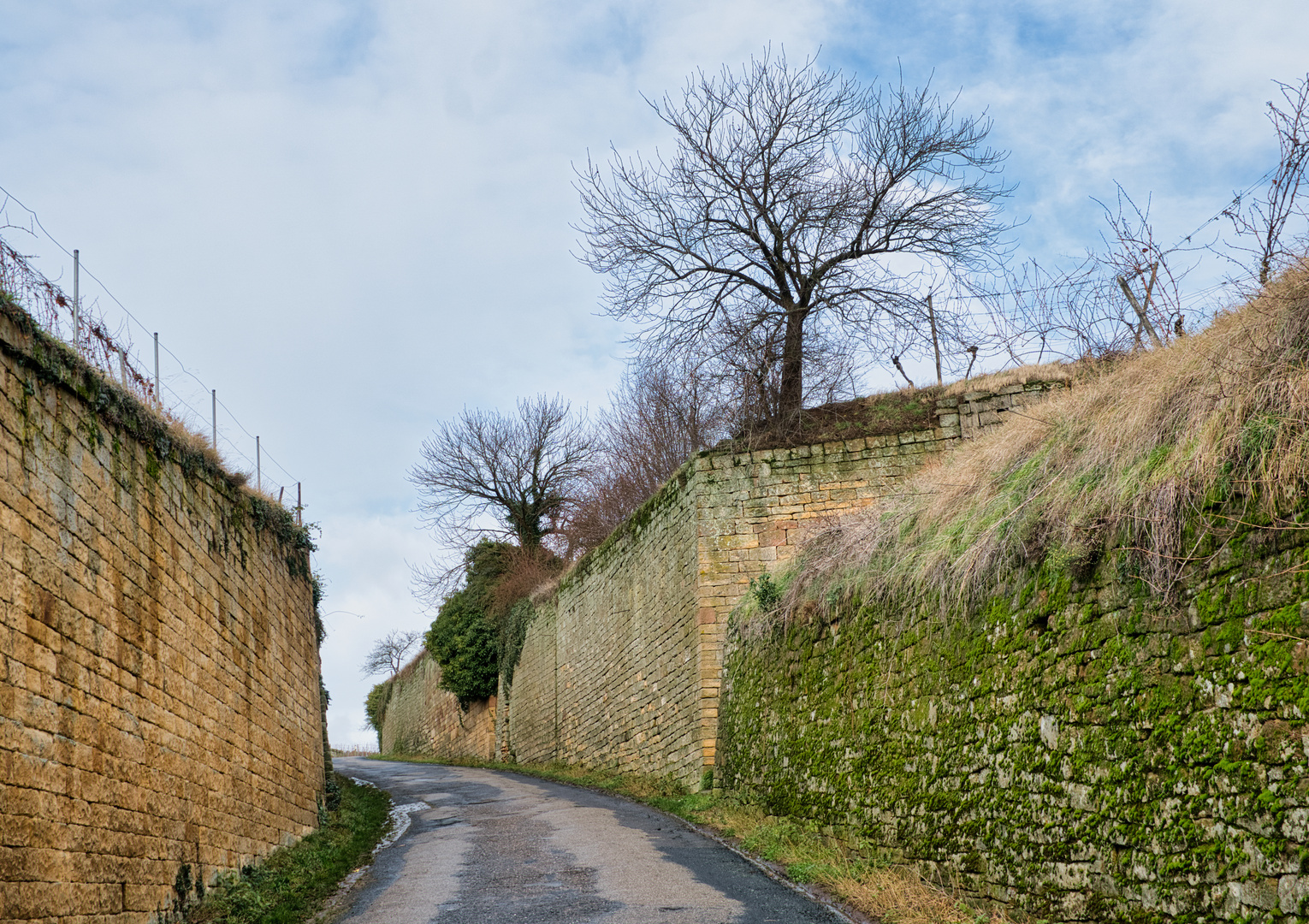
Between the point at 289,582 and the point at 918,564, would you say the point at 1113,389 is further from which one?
the point at 289,582

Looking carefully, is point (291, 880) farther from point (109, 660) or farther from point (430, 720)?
point (430, 720)

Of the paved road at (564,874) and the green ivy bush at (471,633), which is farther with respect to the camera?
the green ivy bush at (471,633)

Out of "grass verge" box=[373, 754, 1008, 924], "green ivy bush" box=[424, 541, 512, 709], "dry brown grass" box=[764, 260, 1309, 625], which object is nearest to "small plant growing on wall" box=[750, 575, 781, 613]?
"grass verge" box=[373, 754, 1008, 924]

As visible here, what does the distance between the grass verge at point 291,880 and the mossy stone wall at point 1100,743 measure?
15.1 feet

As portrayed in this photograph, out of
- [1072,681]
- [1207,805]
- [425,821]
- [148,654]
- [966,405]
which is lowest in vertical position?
[425,821]

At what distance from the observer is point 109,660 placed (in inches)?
257

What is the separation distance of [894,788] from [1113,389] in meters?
3.46

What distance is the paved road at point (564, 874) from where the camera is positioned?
7.52 m

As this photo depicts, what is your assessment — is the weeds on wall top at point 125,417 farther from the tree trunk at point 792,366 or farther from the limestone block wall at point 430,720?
the limestone block wall at point 430,720

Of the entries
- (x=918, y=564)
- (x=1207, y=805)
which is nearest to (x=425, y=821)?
(x=918, y=564)

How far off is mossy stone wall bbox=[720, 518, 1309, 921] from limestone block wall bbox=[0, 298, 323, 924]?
209 inches

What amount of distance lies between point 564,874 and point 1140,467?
19.9 feet

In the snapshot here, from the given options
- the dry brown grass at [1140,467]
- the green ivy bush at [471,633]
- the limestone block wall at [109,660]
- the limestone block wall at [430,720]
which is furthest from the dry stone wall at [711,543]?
the limestone block wall at [430,720]

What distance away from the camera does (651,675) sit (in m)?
17.0
